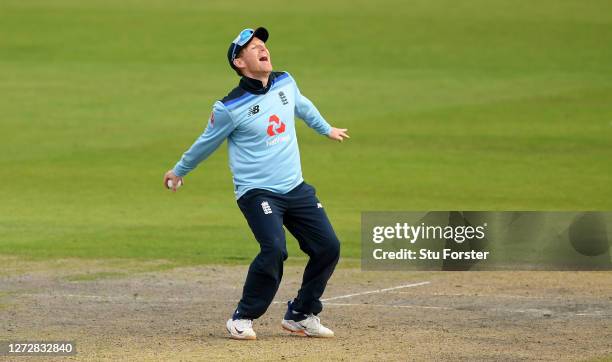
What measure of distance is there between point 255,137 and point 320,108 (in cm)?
1964

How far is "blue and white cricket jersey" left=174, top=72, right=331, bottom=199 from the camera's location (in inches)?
449

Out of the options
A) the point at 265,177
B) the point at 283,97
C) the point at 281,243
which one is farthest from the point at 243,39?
the point at 281,243

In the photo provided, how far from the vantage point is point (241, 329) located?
11.5 meters

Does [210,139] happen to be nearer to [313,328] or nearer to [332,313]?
[313,328]

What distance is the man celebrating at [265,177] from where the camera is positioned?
11.4 metres

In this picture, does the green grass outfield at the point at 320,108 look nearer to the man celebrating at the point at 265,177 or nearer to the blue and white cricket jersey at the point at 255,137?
the man celebrating at the point at 265,177

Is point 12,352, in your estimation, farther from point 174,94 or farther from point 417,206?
point 174,94

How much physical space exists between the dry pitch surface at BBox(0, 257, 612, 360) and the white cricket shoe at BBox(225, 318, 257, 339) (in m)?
0.07

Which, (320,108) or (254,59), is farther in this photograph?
(320,108)

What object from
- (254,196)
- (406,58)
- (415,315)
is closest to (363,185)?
(415,315)

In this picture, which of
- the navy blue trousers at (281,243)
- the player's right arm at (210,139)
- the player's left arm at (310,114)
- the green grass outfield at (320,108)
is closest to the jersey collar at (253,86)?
the player's right arm at (210,139)

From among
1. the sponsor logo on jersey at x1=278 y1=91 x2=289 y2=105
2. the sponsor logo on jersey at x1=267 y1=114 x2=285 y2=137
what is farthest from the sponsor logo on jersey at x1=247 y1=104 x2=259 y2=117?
A: the sponsor logo on jersey at x1=278 y1=91 x2=289 y2=105

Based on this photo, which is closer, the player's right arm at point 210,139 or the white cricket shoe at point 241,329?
the player's right arm at point 210,139

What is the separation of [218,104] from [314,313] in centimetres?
188
